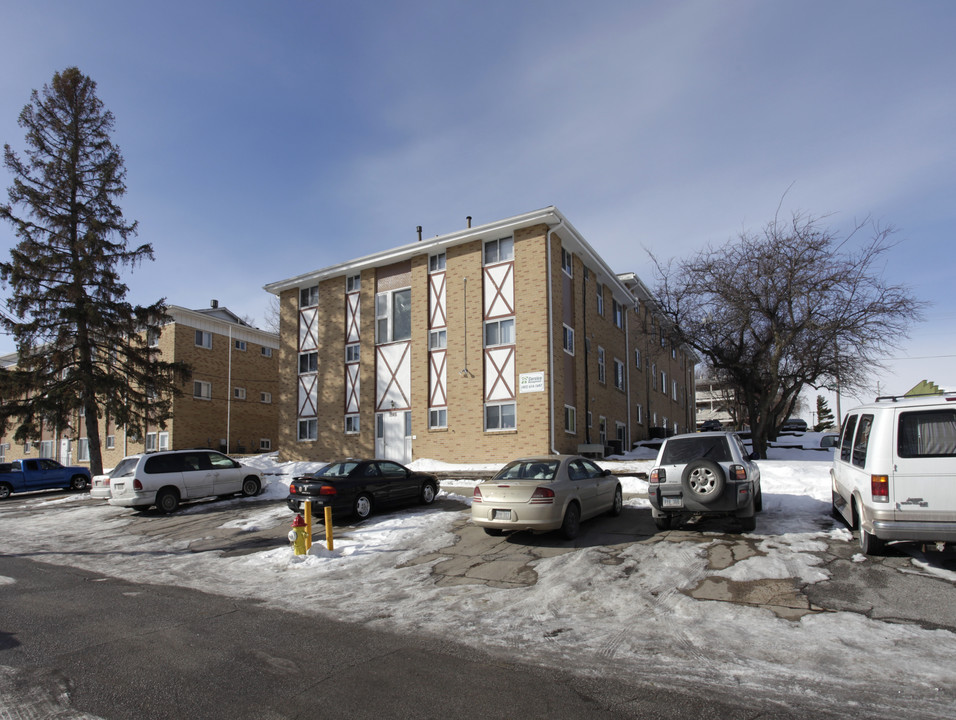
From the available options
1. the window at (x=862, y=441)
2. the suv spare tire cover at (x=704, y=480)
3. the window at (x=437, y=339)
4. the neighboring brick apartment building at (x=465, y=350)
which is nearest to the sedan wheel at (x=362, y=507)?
the suv spare tire cover at (x=704, y=480)

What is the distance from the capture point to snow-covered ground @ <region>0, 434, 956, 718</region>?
16.3 feet

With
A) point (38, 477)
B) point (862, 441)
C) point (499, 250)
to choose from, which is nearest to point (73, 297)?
point (38, 477)

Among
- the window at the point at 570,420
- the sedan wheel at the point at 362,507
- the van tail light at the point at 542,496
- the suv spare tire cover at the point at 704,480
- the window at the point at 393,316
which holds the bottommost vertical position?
the sedan wheel at the point at 362,507

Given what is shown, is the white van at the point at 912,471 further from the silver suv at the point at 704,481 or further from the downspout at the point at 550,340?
the downspout at the point at 550,340

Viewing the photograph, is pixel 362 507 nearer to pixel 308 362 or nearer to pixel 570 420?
pixel 570 420

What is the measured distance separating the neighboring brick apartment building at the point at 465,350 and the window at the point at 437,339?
0.17 feet

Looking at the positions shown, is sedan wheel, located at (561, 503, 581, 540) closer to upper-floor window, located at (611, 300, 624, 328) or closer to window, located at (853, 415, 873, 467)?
window, located at (853, 415, 873, 467)

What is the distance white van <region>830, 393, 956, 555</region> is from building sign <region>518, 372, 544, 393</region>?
47.0 feet

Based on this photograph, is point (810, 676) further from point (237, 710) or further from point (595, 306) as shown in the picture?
point (595, 306)

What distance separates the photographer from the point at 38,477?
25.9 meters

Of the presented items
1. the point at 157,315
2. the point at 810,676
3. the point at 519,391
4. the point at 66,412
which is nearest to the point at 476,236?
the point at 519,391

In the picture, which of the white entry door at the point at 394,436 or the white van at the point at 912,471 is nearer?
the white van at the point at 912,471

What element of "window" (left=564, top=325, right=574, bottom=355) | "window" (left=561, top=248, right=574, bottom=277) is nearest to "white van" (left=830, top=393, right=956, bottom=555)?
"window" (left=564, top=325, right=574, bottom=355)

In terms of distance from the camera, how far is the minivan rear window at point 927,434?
23.5 feet
